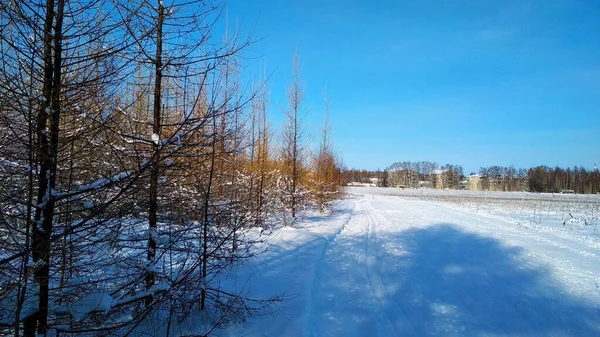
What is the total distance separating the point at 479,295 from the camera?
18.1ft

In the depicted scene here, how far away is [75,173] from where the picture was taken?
2777 mm

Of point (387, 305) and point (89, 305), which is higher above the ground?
point (89, 305)

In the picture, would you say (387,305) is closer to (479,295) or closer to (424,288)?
(424,288)

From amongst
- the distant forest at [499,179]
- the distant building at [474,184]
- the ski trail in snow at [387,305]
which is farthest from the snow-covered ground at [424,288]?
the distant building at [474,184]

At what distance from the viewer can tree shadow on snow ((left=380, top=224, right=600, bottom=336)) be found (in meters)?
4.39

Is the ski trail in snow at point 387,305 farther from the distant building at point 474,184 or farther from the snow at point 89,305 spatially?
the distant building at point 474,184

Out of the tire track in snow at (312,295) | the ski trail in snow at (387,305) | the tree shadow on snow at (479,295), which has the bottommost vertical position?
the tree shadow on snow at (479,295)

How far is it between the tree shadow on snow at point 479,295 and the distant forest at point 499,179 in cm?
7933

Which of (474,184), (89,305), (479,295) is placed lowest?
(479,295)

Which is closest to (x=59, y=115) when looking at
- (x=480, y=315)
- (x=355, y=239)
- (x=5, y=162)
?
(x=5, y=162)

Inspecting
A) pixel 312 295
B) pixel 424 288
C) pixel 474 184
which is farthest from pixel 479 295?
pixel 474 184

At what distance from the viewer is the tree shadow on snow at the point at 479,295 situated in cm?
439

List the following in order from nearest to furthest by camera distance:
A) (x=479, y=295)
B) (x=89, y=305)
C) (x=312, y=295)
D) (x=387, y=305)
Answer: (x=89, y=305), (x=387, y=305), (x=312, y=295), (x=479, y=295)

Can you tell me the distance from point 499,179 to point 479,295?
11994 cm
